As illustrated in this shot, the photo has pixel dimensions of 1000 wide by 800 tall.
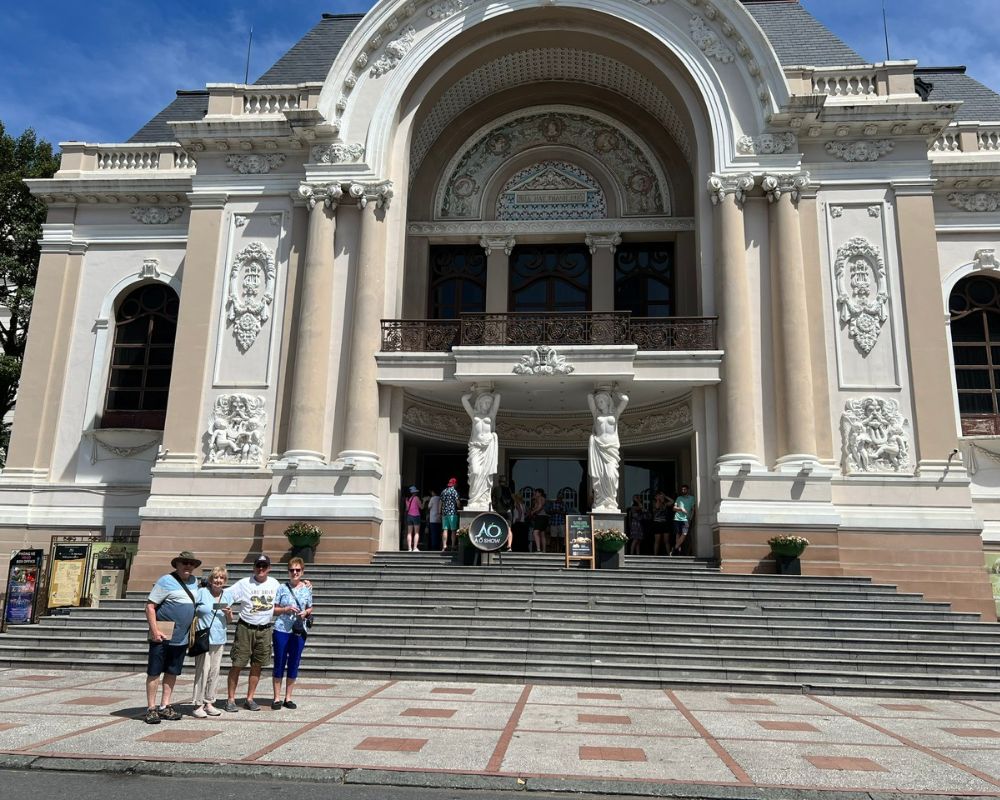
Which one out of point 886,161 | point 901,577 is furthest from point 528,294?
point 901,577

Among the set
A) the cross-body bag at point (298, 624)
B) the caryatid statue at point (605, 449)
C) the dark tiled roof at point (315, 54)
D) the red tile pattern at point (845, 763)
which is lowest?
the red tile pattern at point (845, 763)

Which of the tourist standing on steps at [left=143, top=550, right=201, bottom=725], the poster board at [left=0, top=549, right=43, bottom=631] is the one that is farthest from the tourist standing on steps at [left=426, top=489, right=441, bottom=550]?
the tourist standing on steps at [left=143, top=550, right=201, bottom=725]

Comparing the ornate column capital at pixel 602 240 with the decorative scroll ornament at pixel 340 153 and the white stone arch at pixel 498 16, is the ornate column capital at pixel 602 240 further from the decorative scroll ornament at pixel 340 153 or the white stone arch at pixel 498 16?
the decorative scroll ornament at pixel 340 153

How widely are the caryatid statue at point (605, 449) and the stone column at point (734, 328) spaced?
7.83 ft

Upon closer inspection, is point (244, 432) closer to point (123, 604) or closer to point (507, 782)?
point (123, 604)

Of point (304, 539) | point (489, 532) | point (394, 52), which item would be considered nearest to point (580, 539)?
point (489, 532)

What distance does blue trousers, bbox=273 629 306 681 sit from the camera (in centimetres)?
877

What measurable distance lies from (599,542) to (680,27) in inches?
524

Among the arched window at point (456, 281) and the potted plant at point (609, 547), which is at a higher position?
the arched window at point (456, 281)

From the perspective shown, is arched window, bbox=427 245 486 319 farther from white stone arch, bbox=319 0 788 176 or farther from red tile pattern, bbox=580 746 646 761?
red tile pattern, bbox=580 746 646 761

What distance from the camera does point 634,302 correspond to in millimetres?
22297

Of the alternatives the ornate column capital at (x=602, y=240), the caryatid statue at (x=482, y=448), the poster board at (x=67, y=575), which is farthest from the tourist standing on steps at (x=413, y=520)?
the ornate column capital at (x=602, y=240)

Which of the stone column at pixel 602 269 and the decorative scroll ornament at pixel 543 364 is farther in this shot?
the stone column at pixel 602 269

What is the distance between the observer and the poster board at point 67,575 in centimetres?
1747
